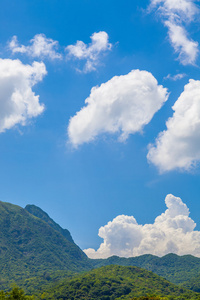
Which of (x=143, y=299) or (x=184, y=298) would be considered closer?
(x=143, y=299)

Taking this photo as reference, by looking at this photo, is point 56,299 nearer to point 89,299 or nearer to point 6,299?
point 89,299

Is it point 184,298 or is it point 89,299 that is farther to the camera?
point 89,299

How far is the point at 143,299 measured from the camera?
106 meters

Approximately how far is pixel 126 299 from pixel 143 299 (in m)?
94.8

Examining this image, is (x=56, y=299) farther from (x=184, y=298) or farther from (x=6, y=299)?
(x=6, y=299)

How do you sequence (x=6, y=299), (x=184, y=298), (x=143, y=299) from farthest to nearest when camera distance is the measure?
1. (x=184, y=298)
2. (x=143, y=299)
3. (x=6, y=299)

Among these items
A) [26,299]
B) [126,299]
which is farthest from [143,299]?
[126,299]

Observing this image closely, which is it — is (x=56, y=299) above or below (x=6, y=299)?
below

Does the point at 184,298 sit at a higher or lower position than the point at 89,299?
higher

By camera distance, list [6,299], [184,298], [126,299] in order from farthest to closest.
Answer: [126,299]
[184,298]
[6,299]

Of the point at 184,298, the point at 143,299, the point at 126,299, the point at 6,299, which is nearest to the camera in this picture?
the point at 6,299

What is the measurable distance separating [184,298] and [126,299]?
4116 cm

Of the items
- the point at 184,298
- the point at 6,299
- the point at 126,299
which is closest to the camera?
the point at 6,299

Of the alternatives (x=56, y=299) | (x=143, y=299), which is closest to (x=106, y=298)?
(x=56, y=299)
